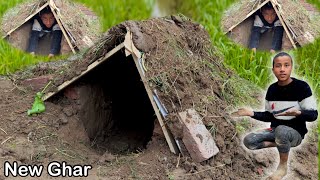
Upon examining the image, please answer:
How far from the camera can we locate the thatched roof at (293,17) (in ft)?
20.5

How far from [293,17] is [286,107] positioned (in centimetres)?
190

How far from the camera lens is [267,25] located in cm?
619

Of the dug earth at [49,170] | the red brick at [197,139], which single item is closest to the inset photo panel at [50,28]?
the dug earth at [49,170]

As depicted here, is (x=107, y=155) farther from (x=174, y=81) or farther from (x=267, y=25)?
(x=267, y=25)

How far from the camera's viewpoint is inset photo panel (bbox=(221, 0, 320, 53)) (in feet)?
20.4

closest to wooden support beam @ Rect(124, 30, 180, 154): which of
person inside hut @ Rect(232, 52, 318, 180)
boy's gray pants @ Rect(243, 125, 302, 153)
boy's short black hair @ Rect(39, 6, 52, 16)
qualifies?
boy's gray pants @ Rect(243, 125, 302, 153)

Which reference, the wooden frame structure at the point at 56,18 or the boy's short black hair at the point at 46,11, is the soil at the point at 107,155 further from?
the boy's short black hair at the point at 46,11

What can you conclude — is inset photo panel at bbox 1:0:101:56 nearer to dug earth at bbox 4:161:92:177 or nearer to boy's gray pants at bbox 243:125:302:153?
dug earth at bbox 4:161:92:177

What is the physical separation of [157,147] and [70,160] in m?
0.75

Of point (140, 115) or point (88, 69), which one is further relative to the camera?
point (140, 115)

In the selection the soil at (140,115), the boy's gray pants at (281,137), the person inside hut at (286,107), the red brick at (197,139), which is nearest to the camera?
the person inside hut at (286,107)

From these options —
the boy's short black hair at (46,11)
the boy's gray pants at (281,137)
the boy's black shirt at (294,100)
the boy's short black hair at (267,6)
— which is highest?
the boy's short black hair at (46,11)

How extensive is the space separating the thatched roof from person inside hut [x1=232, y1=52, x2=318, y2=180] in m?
1.75

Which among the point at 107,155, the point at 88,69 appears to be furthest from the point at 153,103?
the point at 88,69
